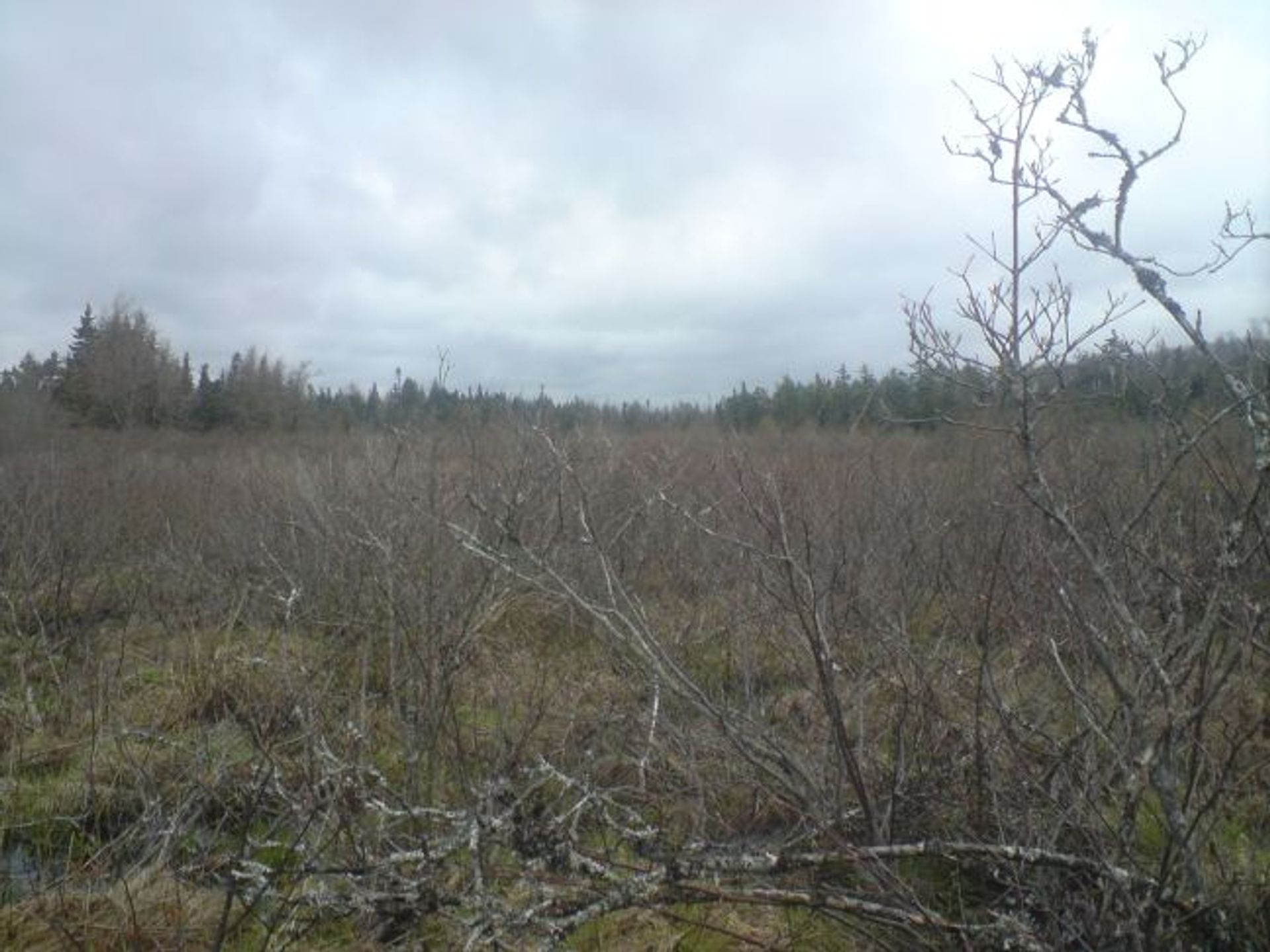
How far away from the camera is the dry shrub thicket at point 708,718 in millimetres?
3049

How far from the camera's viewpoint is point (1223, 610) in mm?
3592

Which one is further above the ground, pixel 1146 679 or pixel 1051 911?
pixel 1146 679

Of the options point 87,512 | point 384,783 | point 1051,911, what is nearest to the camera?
point 1051,911

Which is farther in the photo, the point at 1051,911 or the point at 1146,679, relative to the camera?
the point at 1146,679

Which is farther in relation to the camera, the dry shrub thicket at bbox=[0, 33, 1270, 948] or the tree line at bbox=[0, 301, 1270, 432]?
the tree line at bbox=[0, 301, 1270, 432]

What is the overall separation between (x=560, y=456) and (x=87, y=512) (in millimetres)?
8707

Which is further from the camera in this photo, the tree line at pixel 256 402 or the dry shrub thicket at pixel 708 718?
the tree line at pixel 256 402

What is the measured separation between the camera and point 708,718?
389cm

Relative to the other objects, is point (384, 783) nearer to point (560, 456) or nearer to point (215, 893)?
point (215, 893)

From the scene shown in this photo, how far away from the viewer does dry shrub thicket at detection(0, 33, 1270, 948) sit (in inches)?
120

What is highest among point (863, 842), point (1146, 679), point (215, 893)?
point (1146, 679)

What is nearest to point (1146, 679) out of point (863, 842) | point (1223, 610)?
point (1223, 610)

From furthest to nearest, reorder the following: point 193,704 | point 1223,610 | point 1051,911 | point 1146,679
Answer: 1. point 193,704
2. point 1223,610
3. point 1146,679
4. point 1051,911

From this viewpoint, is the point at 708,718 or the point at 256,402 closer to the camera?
the point at 708,718
